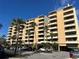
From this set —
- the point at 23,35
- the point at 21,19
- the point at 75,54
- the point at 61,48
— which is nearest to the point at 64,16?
the point at 61,48

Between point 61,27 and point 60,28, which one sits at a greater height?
point 61,27

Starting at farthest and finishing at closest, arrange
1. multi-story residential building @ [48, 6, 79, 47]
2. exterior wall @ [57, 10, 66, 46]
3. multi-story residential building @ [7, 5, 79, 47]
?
1. exterior wall @ [57, 10, 66, 46]
2. multi-story residential building @ [7, 5, 79, 47]
3. multi-story residential building @ [48, 6, 79, 47]

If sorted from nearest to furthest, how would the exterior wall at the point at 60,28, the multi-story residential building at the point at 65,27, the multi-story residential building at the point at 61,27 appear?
the multi-story residential building at the point at 65,27 → the multi-story residential building at the point at 61,27 → the exterior wall at the point at 60,28

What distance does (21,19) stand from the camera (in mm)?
57500

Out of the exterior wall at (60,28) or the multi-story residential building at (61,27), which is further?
the exterior wall at (60,28)

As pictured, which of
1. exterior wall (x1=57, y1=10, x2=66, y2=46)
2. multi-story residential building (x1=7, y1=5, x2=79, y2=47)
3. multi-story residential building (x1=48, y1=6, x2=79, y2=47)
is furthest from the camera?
exterior wall (x1=57, y1=10, x2=66, y2=46)

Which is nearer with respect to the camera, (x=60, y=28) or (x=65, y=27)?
(x=65, y=27)

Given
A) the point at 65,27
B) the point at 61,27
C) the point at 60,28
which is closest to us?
the point at 65,27

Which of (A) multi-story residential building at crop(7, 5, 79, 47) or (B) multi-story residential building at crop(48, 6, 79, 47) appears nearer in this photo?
(B) multi-story residential building at crop(48, 6, 79, 47)

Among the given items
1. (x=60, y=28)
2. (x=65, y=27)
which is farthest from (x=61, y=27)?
(x=65, y=27)

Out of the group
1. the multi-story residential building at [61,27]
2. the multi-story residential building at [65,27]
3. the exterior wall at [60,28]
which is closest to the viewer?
the multi-story residential building at [65,27]

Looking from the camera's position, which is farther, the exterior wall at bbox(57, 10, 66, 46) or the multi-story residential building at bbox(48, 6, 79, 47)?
→ the exterior wall at bbox(57, 10, 66, 46)

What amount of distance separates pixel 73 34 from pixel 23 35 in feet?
147

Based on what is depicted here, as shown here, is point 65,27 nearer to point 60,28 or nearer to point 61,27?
point 61,27
